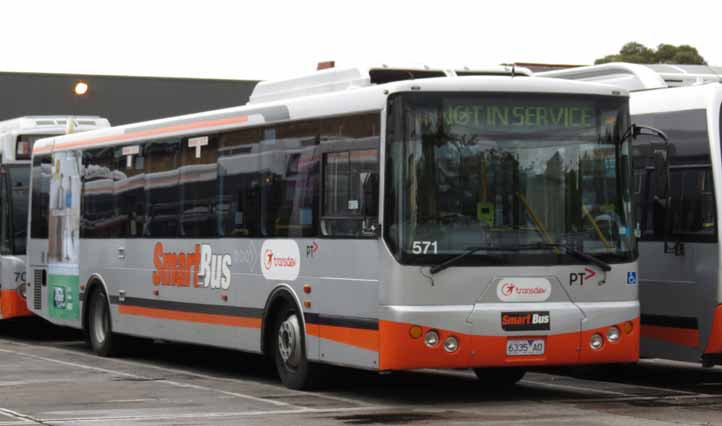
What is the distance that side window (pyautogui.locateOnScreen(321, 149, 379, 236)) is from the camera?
14.5 m

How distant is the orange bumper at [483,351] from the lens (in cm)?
1407

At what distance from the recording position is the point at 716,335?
15.3m

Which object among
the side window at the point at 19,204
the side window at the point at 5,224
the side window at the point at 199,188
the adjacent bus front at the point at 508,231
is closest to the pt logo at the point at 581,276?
the adjacent bus front at the point at 508,231

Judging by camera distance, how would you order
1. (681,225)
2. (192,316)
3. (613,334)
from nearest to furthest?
(613,334) < (681,225) < (192,316)

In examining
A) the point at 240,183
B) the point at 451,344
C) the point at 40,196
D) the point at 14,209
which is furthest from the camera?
the point at 14,209

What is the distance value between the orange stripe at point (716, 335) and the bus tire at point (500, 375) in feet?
6.52

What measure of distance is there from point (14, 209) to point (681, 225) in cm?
1242

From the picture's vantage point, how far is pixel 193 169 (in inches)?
728

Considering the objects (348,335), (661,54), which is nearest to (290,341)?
(348,335)

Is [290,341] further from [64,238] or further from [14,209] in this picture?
[14,209]

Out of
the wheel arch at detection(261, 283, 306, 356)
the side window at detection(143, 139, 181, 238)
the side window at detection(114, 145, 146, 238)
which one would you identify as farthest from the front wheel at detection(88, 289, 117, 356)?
the wheel arch at detection(261, 283, 306, 356)

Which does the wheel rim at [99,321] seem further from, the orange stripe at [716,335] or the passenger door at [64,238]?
the orange stripe at [716,335]

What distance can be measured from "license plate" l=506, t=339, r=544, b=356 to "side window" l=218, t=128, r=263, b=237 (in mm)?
3581

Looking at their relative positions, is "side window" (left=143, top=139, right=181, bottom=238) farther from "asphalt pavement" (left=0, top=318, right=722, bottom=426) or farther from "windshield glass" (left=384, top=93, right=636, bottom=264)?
"windshield glass" (left=384, top=93, right=636, bottom=264)
